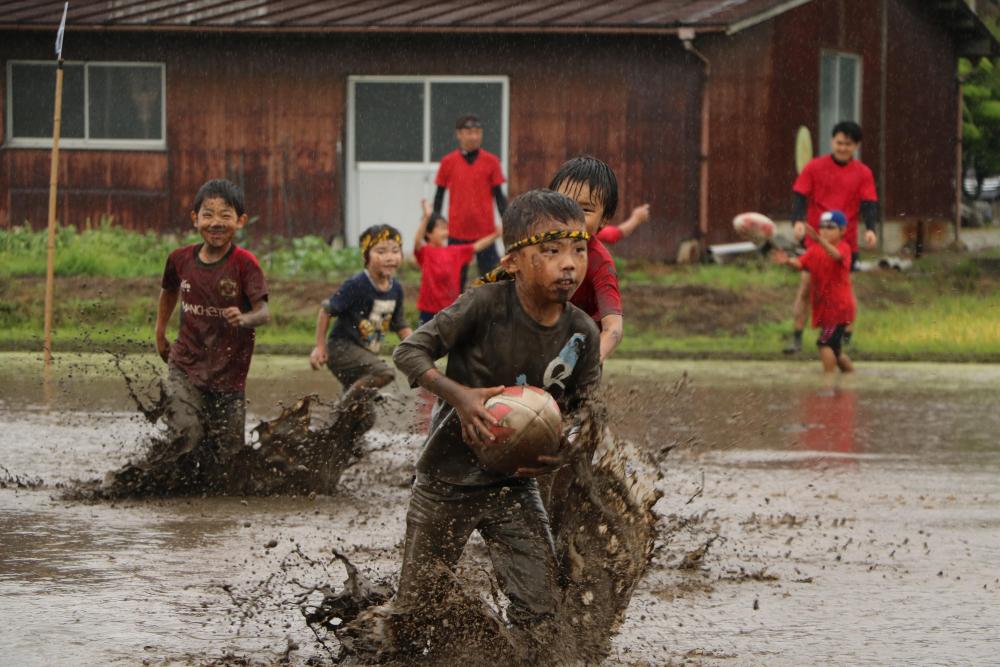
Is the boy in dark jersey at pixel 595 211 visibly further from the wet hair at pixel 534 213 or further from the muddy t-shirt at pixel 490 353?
the wet hair at pixel 534 213

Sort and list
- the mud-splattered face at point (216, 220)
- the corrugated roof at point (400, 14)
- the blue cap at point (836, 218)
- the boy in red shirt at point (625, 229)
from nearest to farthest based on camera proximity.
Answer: the mud-splattered face at point (216, 220) → the boy in red shirt at point (625, 229) → the blue cap at point (836, 218) → the corrugated roof at point (400, 14)

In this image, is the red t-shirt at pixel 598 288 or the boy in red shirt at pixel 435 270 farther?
the boy in red shirt at pixel 435 270

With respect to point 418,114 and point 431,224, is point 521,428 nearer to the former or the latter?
point 431,224

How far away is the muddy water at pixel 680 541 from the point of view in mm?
5680

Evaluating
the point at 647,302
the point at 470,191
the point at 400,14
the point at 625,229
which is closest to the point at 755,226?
the point at 647,302

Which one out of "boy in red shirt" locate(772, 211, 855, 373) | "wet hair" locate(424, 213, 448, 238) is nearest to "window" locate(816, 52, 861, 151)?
"boy in red shirt" locate(772, 211, 855, 373)

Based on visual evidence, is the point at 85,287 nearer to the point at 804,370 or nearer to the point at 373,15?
the point at 373,15

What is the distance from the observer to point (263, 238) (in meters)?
22.6

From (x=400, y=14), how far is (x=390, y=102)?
1.32 m

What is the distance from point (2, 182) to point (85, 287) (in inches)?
264

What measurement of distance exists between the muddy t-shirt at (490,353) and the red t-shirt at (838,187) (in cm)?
1041

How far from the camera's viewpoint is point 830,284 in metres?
13.6

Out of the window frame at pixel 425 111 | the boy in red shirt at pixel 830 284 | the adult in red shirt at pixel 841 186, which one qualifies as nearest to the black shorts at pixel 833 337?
the boy in red shirt at pixel 830 284

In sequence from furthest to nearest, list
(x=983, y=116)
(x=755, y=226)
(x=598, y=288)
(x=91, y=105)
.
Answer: (x=983, y=116) < (x=91, y=105) < (x=755, y=226) < (x=598, y=288)
